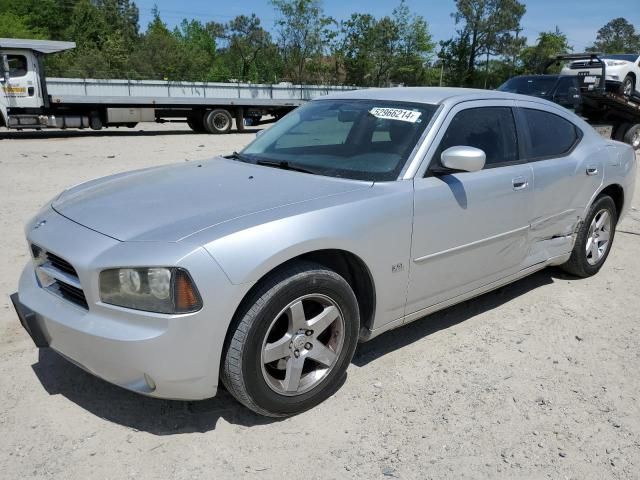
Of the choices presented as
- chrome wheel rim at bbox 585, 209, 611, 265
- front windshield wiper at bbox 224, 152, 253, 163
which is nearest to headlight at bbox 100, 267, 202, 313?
front windshield wiper at bbox 224, 152, 253, 163

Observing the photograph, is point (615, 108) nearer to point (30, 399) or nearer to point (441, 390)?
point (441, 390)

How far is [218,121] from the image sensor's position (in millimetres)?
20219

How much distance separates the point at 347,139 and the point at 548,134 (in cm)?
167

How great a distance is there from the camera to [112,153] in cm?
1324

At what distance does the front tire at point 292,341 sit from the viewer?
98.1 inches

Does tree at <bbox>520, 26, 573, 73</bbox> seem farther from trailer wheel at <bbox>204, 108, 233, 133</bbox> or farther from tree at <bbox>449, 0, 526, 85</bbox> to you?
trailer wheel at <bbox>204, 108, 233, 133</bbox>

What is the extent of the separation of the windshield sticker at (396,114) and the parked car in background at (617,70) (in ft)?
40.6

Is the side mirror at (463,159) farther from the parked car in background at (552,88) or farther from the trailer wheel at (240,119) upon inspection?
the trailer wheel at (240,119)

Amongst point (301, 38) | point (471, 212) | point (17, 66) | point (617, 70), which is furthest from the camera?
point (301, 38)

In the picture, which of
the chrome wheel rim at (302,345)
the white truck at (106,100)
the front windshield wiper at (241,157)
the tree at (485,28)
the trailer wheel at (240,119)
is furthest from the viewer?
the tree at (485,28)

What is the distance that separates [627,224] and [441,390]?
510cm

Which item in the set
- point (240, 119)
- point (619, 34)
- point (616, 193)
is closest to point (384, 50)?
point (240, 119)

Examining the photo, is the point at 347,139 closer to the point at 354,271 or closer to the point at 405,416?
the point at 354,271

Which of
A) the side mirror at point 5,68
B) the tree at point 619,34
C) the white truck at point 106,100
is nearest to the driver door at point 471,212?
the white truck at point 106,100
